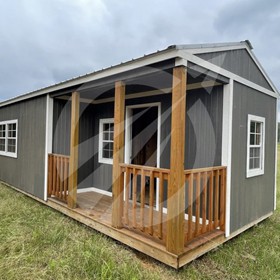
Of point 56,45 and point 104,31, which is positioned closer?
point 104,31

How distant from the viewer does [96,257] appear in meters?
2.90

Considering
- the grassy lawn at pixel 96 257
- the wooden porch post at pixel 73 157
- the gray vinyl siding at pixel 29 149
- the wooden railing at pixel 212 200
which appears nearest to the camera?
the grassy lawn at pixel 96 257

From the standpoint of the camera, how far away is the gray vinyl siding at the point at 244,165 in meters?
3.73

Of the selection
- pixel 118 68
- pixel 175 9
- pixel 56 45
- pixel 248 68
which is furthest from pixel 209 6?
pixel 56 45

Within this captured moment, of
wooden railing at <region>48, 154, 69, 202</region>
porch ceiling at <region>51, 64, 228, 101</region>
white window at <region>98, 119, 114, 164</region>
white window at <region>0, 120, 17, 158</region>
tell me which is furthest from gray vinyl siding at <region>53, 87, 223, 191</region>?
white window at <region>0, 120, 17, 158</region>

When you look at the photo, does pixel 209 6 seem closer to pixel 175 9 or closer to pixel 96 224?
pixel 175 9

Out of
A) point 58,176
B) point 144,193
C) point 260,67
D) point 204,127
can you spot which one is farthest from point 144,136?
point 260,67

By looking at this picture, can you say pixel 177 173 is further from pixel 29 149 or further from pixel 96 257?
pixel 29 149

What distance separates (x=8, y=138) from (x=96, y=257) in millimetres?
5968

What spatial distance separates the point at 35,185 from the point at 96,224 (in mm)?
2706

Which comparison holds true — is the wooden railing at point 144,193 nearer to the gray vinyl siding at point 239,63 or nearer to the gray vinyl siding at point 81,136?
the gray vinyl siding at point 239,63

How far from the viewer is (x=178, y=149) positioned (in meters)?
2.69

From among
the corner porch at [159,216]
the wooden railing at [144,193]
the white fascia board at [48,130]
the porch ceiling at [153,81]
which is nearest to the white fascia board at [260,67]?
the porch ceiling at [153,81]

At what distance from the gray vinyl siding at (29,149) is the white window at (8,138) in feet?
0.63
